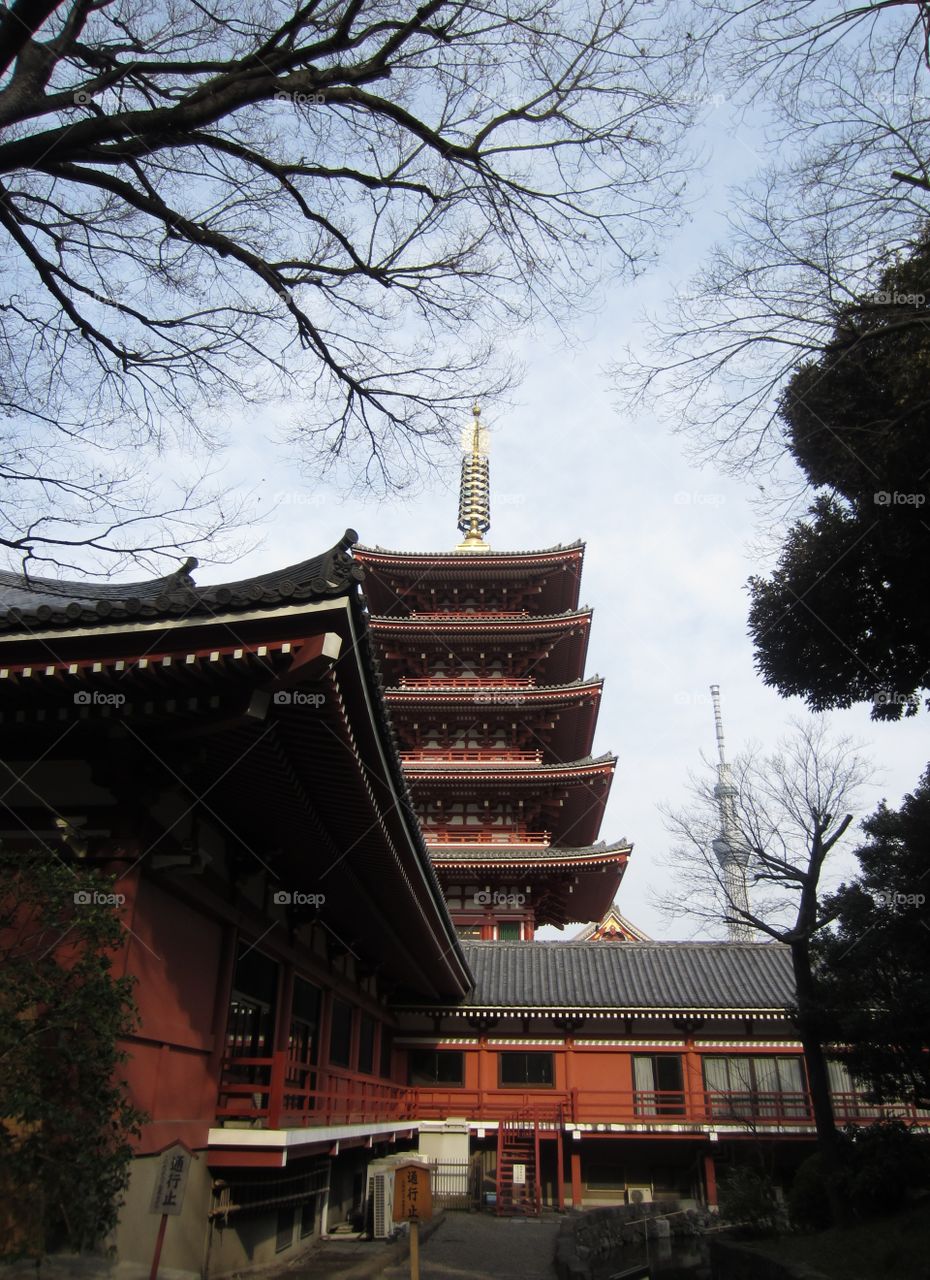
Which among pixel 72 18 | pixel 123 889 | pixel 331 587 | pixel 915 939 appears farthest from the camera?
pixel 915 939

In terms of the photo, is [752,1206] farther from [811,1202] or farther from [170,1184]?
[170,1184]

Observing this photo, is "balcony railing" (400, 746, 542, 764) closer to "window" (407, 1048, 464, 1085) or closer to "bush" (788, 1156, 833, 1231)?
"window" (407, 1048, 464, 1085)

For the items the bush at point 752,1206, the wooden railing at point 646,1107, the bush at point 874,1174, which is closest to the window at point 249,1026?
the bush at point 874,1174

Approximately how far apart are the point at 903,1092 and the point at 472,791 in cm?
1368

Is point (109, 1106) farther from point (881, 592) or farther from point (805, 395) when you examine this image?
point (881, 592)

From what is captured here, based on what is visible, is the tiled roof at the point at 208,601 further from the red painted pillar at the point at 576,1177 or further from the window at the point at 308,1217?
the red painted pillar at the point at 576,1177

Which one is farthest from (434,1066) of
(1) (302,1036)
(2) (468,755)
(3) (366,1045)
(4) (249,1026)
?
(4) (249,1026)

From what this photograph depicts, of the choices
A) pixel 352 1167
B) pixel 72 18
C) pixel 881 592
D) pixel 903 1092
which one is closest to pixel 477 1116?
pixel 352 1167

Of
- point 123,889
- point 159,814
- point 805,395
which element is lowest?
point 123,889

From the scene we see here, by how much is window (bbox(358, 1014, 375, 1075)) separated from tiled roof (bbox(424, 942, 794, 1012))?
12.4 ft

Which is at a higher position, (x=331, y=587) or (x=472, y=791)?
(x=472, y=791)

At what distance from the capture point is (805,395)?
34.4ft

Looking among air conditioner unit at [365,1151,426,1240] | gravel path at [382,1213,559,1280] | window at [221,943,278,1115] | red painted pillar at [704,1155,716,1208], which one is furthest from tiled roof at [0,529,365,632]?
red painted pillar at [704,1155,716,1208]

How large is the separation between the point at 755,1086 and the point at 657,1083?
6.96 feet
